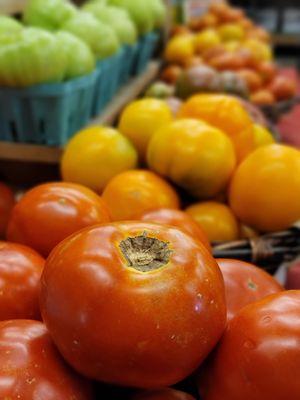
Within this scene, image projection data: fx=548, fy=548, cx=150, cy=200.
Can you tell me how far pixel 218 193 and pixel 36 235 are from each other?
45 cm

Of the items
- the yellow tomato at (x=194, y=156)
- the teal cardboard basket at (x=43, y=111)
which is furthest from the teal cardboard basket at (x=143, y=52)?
the yellow tomato at (x=194, y=156)

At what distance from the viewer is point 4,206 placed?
0.90 meters

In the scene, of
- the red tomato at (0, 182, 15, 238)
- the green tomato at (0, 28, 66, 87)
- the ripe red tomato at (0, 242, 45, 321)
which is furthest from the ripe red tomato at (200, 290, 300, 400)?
the green tomato at (0, 28, 66, 87)

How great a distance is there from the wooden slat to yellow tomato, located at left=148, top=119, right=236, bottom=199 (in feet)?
2.03

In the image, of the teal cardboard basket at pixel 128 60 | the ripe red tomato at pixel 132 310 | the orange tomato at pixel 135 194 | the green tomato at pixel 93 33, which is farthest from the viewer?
the teal cardboard basket at pixel 128 60

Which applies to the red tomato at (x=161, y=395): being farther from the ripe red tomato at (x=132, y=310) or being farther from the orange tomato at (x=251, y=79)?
the orange tomato at (x=251, y=79)

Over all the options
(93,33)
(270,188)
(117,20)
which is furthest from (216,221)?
(117,20)

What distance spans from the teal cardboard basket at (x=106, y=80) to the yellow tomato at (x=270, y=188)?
558 mm

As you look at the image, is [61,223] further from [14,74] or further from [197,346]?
[14,74]

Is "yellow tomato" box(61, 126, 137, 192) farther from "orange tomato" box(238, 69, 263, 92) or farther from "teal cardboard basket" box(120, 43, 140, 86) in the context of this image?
"orange tomato" box(238, 69, 263, 92)

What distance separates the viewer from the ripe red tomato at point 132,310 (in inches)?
15.9

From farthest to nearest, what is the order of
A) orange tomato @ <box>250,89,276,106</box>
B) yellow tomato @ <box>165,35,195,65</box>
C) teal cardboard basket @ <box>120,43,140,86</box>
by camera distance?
yellow tomato @ <box>165,35,195,65</box> → orange tomato @ <box>250,89,276,106</box> → teal cardboard basket @ <box>120,43,140,86</box>

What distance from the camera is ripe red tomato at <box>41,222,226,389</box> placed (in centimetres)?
40

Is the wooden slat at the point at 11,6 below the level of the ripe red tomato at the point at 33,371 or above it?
below
